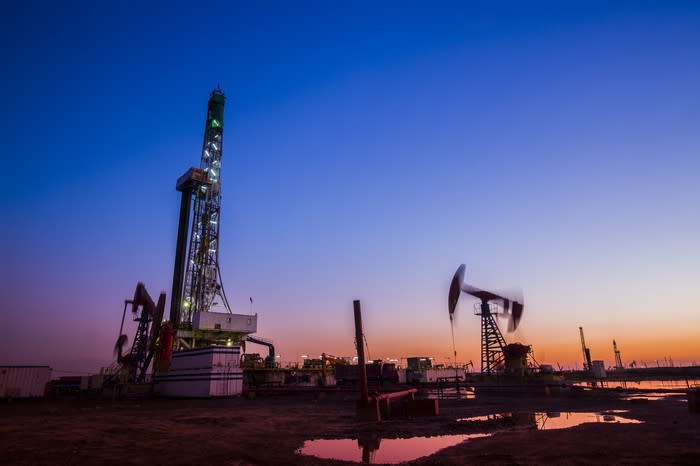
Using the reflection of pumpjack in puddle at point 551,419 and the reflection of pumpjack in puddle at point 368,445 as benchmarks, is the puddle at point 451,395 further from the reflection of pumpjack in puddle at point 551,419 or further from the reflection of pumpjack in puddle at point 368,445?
the reflection of pumpjack in puddle at point 368,445

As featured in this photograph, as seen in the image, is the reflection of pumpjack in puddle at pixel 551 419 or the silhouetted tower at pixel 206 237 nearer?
the reflection of pumpjack in puddle at pixel 551 419

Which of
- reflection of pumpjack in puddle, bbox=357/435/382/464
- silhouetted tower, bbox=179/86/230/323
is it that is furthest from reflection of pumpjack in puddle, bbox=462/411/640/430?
silhouetted tower, bbox=179/86/230/323

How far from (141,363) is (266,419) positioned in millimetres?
46159

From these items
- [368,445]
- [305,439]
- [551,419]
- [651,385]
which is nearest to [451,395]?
[551,419]

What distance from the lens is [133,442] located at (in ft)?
39.4

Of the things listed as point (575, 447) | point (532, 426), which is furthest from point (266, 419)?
point (575, 447)

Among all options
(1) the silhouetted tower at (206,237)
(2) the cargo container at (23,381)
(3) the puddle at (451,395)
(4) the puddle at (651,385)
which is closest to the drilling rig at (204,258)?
(1) the silhouetted tower at (206,237)

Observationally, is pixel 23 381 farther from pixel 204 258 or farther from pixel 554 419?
pixel 554 419

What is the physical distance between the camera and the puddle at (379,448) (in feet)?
31.7

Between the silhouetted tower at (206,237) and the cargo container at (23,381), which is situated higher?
the silhouetted tower at (206,237)

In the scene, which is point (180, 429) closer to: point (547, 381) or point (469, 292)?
point (547, 381)

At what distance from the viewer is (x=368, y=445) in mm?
11383

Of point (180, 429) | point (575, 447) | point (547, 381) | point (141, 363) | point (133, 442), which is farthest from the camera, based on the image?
point (141, 363)

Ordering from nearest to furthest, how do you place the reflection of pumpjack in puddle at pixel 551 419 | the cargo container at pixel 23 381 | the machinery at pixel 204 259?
the reflection of pumpjack in puddle at pixel 551 419
the cargo container at pixel 23 381
the machinery at pixel 204 259
